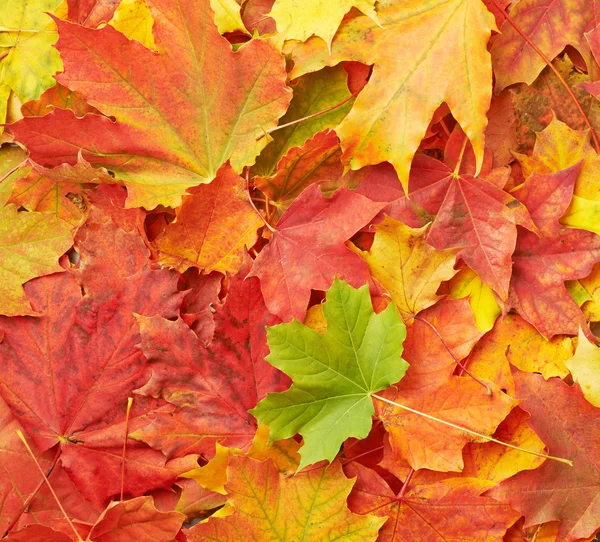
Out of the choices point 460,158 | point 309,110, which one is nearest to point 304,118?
point 309,110

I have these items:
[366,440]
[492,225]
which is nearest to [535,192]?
[492,225]

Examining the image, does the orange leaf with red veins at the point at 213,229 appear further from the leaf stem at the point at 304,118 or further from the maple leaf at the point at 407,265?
the maple leaf at the point at 407,265

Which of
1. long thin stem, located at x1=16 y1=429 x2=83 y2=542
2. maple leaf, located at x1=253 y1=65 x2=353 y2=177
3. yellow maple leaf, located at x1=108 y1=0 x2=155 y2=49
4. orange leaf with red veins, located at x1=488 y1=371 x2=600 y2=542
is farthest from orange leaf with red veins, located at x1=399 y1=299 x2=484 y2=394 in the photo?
yellow maple leaf, located at x1=108 y1=0 x2=155 y2=49

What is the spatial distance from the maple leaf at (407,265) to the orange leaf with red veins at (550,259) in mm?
133

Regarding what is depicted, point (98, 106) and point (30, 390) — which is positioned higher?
point (98, 106)

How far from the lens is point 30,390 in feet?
3.36

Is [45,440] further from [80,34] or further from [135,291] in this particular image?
[80,34]

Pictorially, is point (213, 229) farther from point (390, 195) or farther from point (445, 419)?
point (445, 419)

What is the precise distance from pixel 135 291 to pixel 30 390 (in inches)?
9.5

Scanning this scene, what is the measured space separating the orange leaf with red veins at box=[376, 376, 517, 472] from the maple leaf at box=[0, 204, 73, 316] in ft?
2.00

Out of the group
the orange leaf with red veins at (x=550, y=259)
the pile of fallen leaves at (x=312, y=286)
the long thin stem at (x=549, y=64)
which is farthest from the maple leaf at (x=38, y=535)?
the long thin stem at (x=549, y=64)

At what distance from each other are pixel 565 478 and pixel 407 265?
401mm

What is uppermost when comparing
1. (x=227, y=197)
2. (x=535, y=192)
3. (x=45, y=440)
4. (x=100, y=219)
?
(x=535, y=192)

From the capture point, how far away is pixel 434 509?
960 mm
